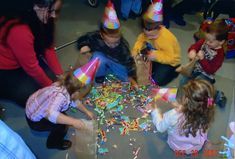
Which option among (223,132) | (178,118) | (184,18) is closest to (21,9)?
(178,118)

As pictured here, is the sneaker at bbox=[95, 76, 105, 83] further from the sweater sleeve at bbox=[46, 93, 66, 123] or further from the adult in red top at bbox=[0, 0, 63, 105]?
the sweater sleeve at bbox=[46, 93, 66, 123]

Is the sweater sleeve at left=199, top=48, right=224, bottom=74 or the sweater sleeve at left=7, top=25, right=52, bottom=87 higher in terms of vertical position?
the sweater sleeve at left=7, top=25, right=52, bottom=87

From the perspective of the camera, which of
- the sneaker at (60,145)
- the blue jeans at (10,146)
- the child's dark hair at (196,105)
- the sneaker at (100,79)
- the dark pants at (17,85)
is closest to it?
the blue jeans at (10,146)

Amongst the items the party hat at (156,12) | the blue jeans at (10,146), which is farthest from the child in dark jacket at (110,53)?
the blue jeans at (10,146)

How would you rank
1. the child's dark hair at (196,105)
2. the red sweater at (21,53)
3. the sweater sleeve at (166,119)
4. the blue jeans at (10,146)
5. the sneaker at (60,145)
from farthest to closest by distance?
the sneaker at (60,145) < the red sweater at (21,53) < the sweater sleeve at (166,119) < the child's dark hair at (196,105) < the blue jeans at (10,146)

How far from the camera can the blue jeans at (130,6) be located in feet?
9.05

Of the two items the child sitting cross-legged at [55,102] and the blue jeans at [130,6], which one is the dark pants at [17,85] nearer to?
the child sitting cross-legged at [55,102]

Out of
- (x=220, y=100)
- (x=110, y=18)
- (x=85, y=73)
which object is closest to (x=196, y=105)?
(x=85, y=73)

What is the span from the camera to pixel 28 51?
1.76m

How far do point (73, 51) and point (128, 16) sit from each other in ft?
2.21

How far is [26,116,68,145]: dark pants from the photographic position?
1.76 m

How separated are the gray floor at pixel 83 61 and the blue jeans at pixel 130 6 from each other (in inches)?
3.5

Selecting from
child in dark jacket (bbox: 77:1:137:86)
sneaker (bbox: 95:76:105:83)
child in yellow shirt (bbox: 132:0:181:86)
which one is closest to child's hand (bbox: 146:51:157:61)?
child in yellow shirt (bbox: 132:0:181:86)

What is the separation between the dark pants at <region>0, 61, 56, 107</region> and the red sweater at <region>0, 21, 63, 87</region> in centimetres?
4
